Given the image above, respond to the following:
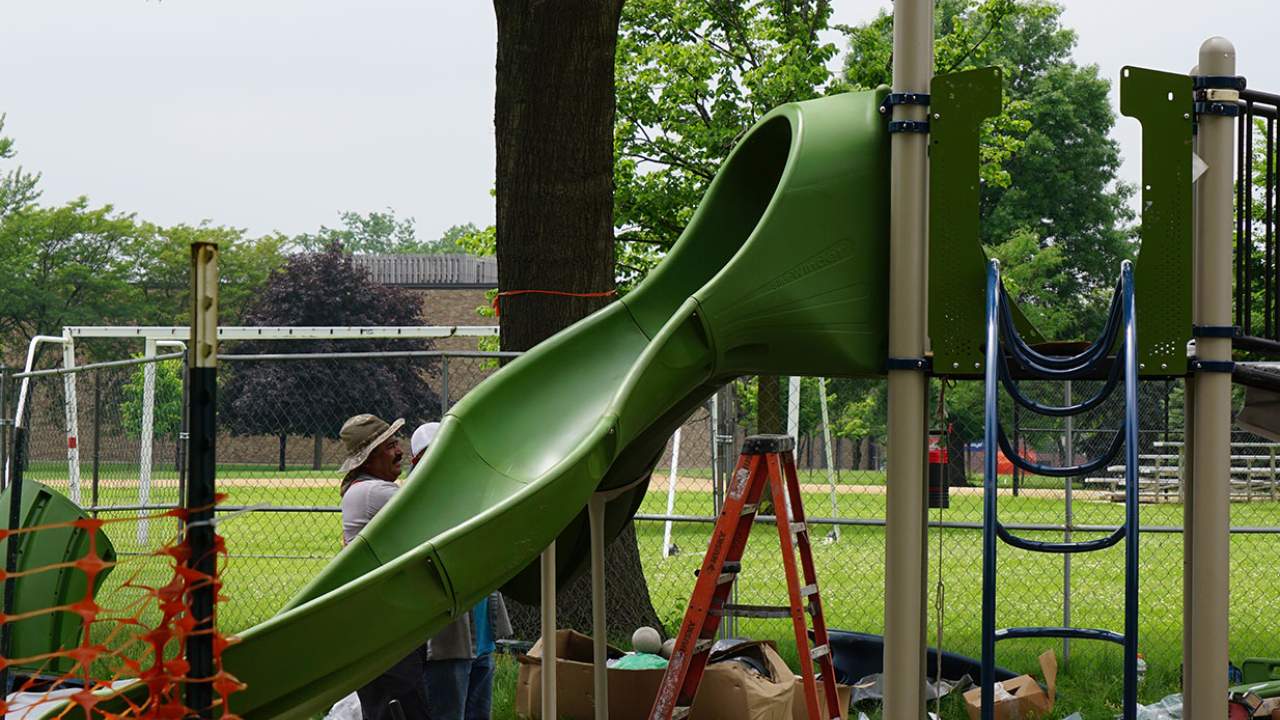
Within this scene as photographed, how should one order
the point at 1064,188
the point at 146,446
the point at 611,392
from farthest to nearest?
the point at 1064,188 → the point at 146,446 → the point at 611,392

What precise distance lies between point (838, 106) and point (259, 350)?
1664 inches

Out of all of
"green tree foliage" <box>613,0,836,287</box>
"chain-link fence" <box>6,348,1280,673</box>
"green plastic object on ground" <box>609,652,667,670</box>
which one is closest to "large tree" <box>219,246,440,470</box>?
"chain-link fence" <box>6,348,1280,673</box>

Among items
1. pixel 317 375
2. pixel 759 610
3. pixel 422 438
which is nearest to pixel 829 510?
pixel 759 610

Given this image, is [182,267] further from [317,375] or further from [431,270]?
[317,375]

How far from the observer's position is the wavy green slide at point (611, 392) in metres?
3.50

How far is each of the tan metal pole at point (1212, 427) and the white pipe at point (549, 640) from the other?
2341 mm

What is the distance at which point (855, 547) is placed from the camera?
60.4 feet

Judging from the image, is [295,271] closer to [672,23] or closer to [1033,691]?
[672,23]

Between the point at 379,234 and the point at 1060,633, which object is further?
the point at 379,234

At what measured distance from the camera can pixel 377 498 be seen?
5.83 meters

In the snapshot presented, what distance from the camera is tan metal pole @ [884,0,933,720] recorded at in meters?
4.73

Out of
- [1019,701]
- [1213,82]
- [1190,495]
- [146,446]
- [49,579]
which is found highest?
[1213,82]

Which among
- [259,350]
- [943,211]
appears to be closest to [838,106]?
[943,211]

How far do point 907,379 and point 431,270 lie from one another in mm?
51777
